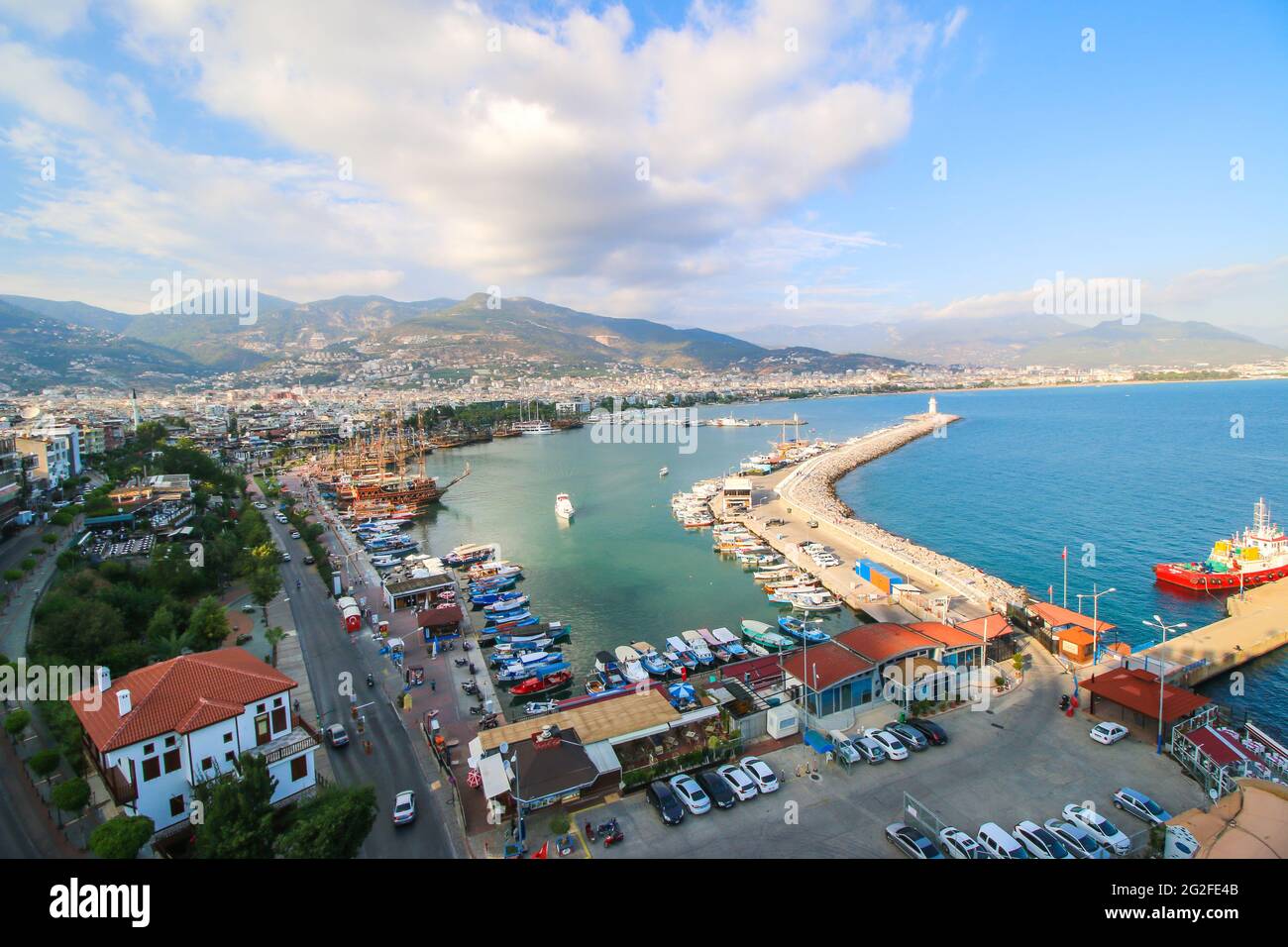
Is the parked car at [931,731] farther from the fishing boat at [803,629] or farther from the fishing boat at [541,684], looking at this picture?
the fishing boat at [541,684]

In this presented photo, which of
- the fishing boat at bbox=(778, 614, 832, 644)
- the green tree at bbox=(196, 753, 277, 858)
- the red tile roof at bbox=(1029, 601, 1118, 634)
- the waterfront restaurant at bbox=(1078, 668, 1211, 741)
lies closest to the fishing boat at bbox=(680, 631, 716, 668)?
the fishing boat at bbox=(778, 614, 832, 644)

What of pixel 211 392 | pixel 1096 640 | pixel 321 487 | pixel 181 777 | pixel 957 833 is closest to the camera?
pixel 957 833

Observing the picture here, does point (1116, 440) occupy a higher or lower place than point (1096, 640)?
higher

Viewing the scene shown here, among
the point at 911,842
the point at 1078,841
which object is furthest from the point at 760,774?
the point at 1078,841

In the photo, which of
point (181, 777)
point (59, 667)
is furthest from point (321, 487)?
point (181, 777)
